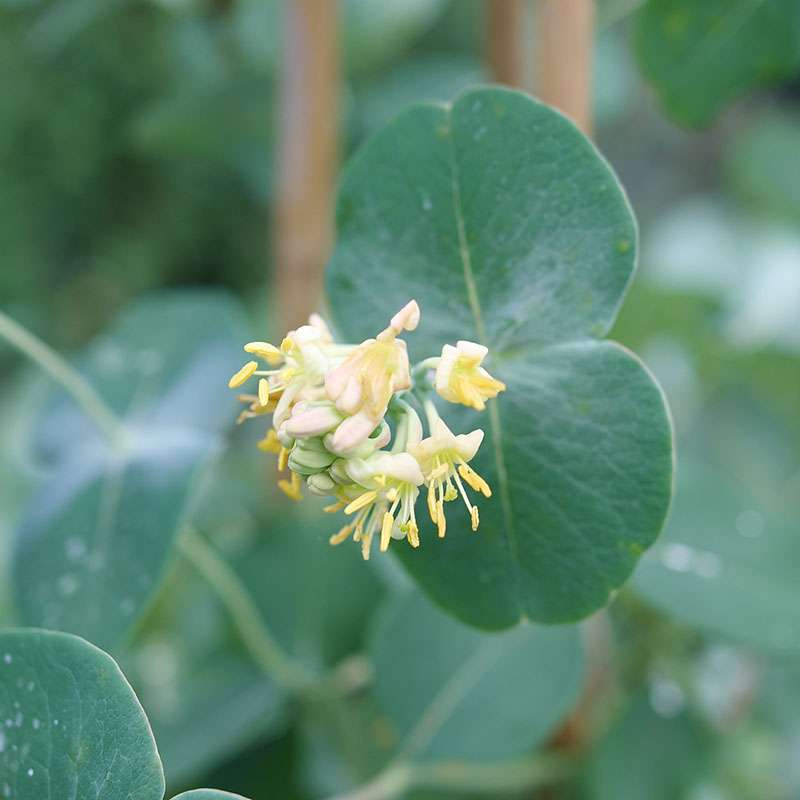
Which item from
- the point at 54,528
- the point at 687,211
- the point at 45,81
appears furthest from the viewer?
the point at 45,81

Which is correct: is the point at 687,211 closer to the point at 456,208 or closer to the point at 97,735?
the point at 456,208

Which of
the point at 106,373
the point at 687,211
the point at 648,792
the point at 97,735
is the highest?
the point at 97,735

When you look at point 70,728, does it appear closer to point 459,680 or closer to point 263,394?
point 263,394

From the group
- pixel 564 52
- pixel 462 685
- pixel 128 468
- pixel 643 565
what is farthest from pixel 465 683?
pixel 564 52

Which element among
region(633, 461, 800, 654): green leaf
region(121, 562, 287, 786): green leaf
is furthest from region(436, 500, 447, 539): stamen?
region(121, 562, 287, 786): green leaf

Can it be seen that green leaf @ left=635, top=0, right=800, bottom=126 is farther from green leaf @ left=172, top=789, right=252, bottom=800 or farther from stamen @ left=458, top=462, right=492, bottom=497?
green leaf @ left=172, top=789, right=252, bottom=800

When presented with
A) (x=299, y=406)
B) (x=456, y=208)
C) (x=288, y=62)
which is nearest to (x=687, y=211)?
(x=288, y=62)

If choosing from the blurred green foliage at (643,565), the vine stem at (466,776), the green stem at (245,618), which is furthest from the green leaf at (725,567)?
the green stem at (245,618)
